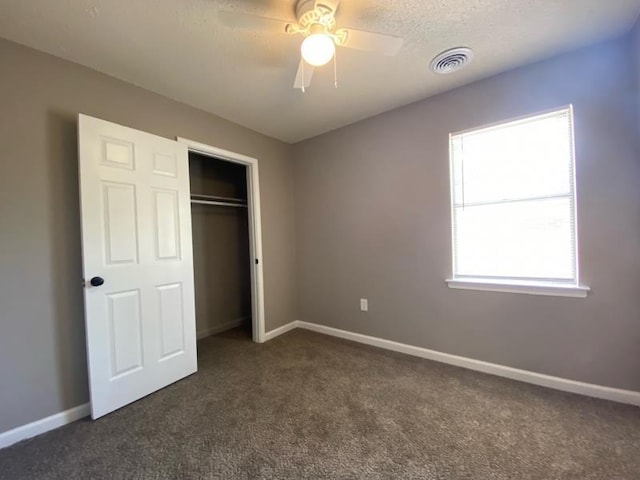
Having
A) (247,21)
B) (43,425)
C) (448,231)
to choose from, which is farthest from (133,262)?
(448,231)

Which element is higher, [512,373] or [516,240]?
[516,240]

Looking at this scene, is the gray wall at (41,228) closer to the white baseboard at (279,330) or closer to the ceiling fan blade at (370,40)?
the white baseboard at (279,330)

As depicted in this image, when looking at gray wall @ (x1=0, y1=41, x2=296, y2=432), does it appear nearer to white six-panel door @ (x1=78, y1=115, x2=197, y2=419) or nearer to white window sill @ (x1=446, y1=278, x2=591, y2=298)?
white six-panel door @ (x1=78, y1=115, x2=197, y2=419)

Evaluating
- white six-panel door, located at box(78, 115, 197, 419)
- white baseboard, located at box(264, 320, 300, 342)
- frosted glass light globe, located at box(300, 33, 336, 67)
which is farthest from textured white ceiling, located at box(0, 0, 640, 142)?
white baseboard, located at box(264, 320, 300, 342)

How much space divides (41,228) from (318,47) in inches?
80.8

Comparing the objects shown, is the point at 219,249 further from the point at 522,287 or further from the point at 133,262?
the point at 522,287

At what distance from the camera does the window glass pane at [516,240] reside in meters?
2.03

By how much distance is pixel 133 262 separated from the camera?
205 centimetres

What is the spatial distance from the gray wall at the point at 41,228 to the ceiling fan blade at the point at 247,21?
136cm

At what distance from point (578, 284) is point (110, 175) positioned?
345 cm

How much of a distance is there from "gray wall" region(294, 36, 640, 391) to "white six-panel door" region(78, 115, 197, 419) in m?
1.57

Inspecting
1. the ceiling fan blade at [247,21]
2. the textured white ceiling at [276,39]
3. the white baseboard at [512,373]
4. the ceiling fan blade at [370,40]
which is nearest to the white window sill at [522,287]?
the white baseboard at [512,373]

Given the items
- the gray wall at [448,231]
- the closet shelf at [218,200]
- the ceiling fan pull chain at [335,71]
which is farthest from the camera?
the closet shelf at [218,200]

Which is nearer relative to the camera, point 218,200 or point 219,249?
point 218,200
